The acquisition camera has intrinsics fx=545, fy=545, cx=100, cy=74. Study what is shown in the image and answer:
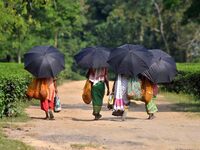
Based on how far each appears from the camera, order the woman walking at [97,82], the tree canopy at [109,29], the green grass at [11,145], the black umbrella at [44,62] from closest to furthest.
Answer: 1. the green grass at [11,145]
2. the black umbrella at [44,62]
3. the woman walking at [97,82]
4. the tree canopy at [109,29]

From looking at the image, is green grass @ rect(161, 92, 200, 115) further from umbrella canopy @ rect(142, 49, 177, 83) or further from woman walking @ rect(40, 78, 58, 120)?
woman walking @ rect(40, 78, 58, 120)

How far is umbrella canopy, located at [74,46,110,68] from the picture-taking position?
1381 cm

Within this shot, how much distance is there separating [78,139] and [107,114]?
235 inches

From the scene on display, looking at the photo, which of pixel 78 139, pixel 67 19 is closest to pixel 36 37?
pixel 67 19

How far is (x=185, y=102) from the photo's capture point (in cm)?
2133

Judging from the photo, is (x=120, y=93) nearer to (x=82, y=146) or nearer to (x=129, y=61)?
(x=129, y=61)

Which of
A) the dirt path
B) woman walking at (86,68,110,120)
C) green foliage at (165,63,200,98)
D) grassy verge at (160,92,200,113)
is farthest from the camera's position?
green foliage at (165,63,200,98)

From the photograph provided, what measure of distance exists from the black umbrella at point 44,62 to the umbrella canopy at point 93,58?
0.54m

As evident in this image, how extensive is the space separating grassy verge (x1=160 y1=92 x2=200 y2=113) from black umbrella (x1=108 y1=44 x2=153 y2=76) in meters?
3.56

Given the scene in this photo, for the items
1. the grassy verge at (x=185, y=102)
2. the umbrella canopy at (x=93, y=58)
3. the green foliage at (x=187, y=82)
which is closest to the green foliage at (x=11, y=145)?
the umbrella canopy at (x=93, y=58)

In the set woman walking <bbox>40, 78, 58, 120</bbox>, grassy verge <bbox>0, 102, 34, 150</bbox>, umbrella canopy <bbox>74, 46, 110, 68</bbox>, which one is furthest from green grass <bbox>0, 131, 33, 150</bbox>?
umbrella canopy <bbox>74, 46, 110, 68</bbox>

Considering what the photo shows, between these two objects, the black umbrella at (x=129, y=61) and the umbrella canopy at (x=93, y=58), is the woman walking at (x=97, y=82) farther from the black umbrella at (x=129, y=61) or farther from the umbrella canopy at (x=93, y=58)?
the black umbrella at (x=129, y=61)

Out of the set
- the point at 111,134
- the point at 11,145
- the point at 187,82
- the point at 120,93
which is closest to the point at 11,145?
the point at 11,145

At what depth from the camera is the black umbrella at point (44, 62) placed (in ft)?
45.2
